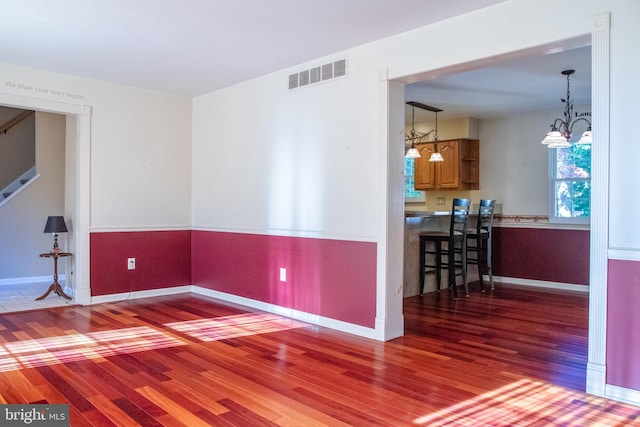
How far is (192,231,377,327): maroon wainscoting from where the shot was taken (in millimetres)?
3704

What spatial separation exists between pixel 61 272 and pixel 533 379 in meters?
5.86

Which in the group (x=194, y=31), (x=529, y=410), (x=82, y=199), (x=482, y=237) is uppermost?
(x=194, y=31)

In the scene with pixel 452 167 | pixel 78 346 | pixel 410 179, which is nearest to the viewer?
pixel 78 346

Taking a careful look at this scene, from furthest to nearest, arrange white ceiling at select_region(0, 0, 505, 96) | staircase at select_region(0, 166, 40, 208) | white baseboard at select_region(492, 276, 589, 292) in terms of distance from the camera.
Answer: staircase at select_region(0, 166, 40, 208)
white baseboard at select_region(492, 276, 589, 292)
white ceiling at select_region(0, 0, 505, 96)

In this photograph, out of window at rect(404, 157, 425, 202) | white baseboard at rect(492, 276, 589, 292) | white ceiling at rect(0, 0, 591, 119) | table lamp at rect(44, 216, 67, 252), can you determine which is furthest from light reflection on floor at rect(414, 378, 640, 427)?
window at rect(404, 157, 425, 202)

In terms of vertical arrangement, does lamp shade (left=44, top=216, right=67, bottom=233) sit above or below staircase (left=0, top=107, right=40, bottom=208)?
below

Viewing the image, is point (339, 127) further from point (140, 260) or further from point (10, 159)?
point (10, 159)

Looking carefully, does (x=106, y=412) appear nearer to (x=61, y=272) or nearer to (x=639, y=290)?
(x=639, y=290)

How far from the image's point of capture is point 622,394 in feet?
7.98

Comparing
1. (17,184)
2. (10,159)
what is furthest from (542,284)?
(10,159)

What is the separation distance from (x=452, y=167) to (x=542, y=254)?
1693mm

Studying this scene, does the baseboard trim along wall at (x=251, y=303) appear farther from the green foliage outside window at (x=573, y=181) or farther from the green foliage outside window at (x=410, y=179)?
the green foliage outside window at (x=573, y=181)

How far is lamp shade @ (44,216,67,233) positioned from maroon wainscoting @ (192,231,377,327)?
141 centimetres

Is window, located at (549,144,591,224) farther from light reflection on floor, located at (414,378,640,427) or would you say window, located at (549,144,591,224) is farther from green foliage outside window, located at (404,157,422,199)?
light reflection on floor, located at (414,378,640,427)
